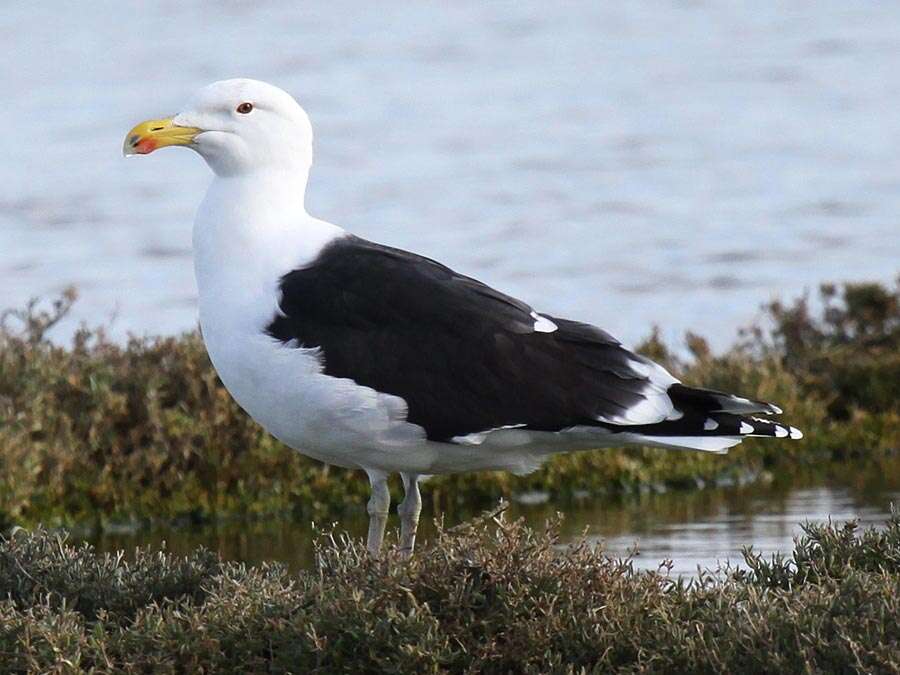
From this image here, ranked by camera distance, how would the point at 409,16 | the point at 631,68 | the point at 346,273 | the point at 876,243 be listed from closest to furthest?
the point at 346,273
the point at 876,243
the point at 631,68
the point at 409,16

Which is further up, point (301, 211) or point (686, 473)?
point (301, 211)

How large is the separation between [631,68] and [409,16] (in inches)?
222

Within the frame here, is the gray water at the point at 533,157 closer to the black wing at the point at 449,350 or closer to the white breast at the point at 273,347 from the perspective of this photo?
the black wing at the point at 449,350

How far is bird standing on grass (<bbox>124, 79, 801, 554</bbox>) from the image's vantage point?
662 cm

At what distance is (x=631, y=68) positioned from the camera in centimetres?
2680

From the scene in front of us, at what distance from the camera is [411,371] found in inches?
264

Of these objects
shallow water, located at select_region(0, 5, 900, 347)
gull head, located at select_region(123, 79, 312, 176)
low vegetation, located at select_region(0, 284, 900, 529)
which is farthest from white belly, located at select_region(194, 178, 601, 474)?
shallow water, located at select_region(0, 5, 900, 347)

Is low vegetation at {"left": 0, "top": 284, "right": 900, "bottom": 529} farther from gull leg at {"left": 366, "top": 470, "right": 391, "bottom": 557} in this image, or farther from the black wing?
the black wing

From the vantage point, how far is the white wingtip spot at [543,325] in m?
6.86

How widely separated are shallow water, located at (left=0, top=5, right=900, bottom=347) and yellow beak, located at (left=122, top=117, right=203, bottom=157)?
353cm

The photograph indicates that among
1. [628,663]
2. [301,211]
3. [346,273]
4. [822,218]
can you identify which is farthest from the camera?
[822,218]

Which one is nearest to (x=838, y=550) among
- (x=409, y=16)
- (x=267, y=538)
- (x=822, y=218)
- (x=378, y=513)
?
(x=378, y=513)

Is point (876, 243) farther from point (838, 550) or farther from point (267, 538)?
point (838, 550)

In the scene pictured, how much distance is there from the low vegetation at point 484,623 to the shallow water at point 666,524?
7.80 ft
